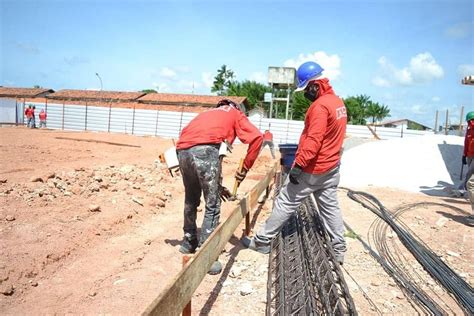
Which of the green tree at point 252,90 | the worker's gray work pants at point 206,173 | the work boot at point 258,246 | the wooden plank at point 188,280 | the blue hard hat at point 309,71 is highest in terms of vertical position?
the green tree at point 252,90

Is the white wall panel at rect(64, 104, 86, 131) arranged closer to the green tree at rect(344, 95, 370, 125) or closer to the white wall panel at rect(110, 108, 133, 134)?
the white wall panel at rect(110, 108, 133, 134)

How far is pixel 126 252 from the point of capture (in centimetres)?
419

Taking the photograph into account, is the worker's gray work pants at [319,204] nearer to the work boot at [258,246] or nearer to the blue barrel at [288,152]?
the work boot at [258,246]

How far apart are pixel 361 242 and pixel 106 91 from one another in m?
37.0

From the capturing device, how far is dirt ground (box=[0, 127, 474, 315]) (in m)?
3.09

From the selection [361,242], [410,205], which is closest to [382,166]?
[410,205]

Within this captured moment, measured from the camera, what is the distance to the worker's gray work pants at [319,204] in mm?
3783

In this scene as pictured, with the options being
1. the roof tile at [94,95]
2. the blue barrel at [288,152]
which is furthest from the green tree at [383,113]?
the blue barrel at [288,152]

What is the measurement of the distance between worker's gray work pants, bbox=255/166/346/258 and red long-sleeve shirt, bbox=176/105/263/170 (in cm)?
56

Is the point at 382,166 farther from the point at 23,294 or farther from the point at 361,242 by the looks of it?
the point at 23,294

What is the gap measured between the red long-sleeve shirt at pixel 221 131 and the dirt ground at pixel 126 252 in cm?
129

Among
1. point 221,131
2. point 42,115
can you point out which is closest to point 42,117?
point 42,115

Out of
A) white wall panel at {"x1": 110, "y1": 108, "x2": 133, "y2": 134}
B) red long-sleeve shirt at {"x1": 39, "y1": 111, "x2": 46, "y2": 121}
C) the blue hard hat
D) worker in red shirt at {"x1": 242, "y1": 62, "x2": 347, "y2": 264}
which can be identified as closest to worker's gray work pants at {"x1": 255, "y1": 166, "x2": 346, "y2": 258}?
worker in red shirt at {"x1": 242, "y1": 62, "x2": 347, "y2": 264}

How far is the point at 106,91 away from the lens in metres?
37.5
